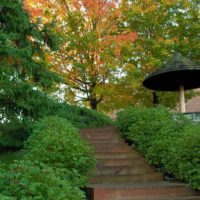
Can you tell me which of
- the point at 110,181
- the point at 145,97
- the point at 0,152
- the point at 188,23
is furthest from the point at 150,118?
the point at 188,23

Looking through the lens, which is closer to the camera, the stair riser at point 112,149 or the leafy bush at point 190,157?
the leafy bush at point 190,157

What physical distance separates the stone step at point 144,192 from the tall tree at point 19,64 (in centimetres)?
369

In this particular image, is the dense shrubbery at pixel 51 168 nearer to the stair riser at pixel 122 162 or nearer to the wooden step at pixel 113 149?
the stair riser at pixel 122 162

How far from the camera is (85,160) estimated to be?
6.18m

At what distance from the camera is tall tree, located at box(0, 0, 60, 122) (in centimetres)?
891

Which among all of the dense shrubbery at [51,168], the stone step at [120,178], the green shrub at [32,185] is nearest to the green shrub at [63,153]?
the dense shrubbery at [51,168]

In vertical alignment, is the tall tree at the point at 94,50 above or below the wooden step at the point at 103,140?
above

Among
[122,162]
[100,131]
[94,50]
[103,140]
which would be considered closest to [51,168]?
[122,162]

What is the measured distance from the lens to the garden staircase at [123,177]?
20.6 feet

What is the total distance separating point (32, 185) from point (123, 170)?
14.8ft

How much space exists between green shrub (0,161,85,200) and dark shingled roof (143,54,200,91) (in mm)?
8404

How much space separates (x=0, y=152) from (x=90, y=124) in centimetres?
323

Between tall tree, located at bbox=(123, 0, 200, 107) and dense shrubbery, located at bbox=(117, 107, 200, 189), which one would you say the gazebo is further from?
tall tree, located at bbox=(123, 0, 200, 107)

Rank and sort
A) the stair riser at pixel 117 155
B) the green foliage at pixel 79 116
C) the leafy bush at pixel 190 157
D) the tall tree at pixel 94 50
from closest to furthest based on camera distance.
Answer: the leafy bush at pixel 190 157, the stair riser at pixel 117 155, the green foliage at pixel 79 116, the tall tree at pixel 94 50
